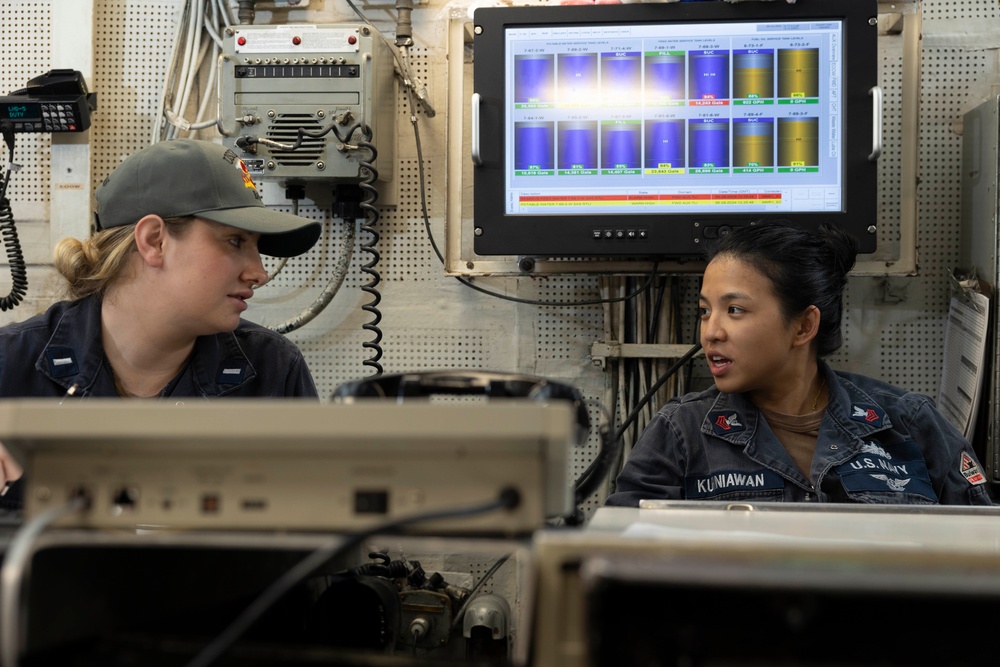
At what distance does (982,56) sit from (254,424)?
8.46ft

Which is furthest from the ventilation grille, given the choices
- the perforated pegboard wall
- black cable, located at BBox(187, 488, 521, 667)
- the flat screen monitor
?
black cable, located at BBox(187, 488, 521, 667)

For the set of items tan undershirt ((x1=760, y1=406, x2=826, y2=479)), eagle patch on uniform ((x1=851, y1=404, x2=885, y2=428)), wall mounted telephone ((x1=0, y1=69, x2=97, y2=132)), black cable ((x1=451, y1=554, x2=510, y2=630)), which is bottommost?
black cable ((x1=451, y1=554, x2=510, y2=630))

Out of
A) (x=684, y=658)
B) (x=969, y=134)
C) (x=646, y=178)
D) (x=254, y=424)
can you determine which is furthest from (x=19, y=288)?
(x=969, y=134)

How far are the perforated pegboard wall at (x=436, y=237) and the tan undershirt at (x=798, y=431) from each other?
0.55m

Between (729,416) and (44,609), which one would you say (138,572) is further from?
(729,416)

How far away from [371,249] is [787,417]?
1193mm

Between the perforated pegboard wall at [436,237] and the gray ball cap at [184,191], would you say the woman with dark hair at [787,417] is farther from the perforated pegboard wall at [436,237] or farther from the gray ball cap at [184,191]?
the gray ball cap at [184,191]

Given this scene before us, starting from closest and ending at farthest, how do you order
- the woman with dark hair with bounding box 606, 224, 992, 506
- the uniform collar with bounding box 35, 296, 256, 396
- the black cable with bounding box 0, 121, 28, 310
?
the uniform collar with bounding box 35, 296, 256, 396
the woman with dark hair with bounding box 606, 224, 992, 506
the black cable with bounding box 0, 121, 28, 310

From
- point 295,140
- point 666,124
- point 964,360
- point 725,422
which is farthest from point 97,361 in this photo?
point 964,360

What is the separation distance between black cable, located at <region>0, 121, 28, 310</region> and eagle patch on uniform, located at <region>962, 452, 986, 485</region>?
244 centimetres

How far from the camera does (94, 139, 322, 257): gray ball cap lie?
1852mm

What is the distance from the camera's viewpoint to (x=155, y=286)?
6.18ft

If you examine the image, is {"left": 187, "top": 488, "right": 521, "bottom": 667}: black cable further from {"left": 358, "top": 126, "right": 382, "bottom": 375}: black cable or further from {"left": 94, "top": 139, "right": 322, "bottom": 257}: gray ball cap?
{"left": 358, "top": 126, "right": 382, "bottom": 375}: black cable

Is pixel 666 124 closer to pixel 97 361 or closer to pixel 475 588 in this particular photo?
pixel 475 588
